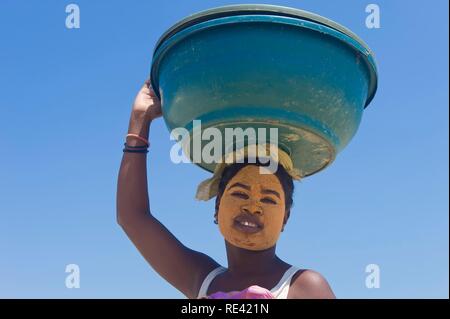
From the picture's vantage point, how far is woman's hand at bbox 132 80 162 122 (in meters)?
2.75

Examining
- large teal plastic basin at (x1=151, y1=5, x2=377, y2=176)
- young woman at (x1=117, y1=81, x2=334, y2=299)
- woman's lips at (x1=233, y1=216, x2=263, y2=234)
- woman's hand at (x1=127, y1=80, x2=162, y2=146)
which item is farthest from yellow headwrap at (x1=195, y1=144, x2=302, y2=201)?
woman's hand at (x1=127, y1=80, x2=162, y2=146)

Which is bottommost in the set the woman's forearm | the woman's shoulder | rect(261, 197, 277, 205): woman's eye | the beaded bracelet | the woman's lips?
the woman's shoulder

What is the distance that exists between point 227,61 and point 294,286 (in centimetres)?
93

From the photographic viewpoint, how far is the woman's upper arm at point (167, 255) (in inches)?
104

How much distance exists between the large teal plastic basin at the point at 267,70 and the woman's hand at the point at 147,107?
1.63 feet

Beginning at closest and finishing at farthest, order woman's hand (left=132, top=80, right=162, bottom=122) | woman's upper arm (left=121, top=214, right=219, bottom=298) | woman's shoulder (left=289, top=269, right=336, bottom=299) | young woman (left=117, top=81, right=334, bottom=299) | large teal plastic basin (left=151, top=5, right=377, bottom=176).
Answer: large teal plastic basin (left=151, top=5, right=377, bottom=176), woman's shoulder (left=289, top=269, right=336, bottom=299), young woman (left=117, top=81, right=334, bottom=299), woman's upper arm (left=121, top=214, right=219, bottom=298), woman's hand (left=132, top=80, right=162, bottom=122)

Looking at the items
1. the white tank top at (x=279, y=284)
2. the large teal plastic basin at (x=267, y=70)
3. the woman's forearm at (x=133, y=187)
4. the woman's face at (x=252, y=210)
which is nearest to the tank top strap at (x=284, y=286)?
the white tank top at (x=279, y=284)

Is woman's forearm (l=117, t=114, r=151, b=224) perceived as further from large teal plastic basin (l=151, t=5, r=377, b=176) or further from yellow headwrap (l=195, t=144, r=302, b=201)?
large teal plastic basin (l=151, t=5, r=377, b=176)

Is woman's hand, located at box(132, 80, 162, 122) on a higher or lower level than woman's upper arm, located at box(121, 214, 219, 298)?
higher

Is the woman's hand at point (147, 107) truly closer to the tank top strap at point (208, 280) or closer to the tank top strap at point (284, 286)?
the tank top strap at point (208, 280)

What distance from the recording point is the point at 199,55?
2.13m
